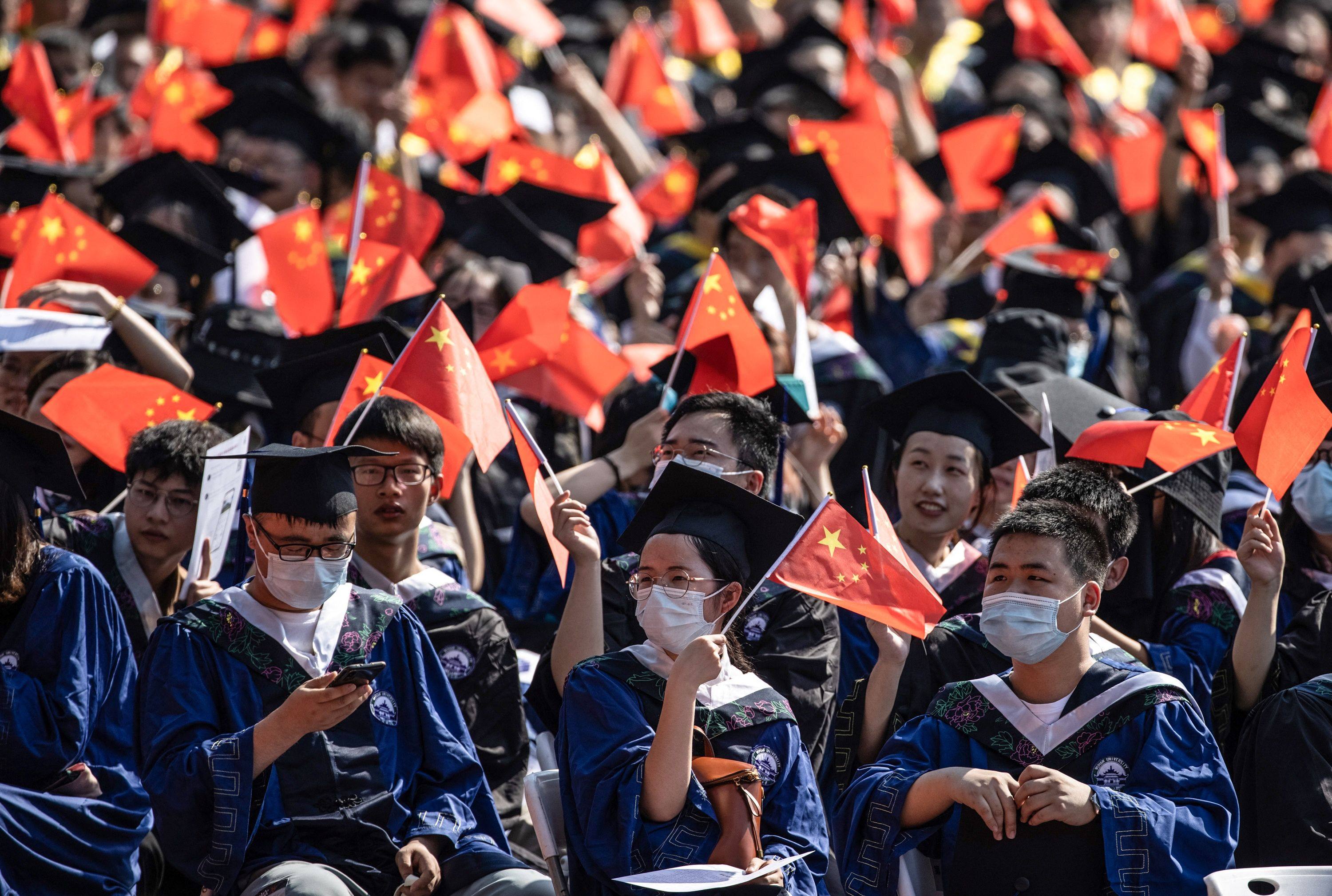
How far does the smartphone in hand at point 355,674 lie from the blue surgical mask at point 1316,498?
2.82m

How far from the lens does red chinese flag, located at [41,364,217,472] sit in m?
5.11

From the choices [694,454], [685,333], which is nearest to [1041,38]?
[685,333]

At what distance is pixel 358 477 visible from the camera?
4.68 m

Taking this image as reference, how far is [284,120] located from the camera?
317 inches

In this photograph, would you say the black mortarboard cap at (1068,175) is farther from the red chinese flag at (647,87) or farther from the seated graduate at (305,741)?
the seated graduate at (305,741)

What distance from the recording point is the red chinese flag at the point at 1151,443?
Result: 4.79 meters

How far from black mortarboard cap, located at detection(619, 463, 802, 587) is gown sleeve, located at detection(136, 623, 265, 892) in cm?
107

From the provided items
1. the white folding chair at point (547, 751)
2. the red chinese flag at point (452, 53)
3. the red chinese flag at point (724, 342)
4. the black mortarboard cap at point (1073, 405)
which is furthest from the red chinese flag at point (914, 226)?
the white folding chair at point (547, 751)

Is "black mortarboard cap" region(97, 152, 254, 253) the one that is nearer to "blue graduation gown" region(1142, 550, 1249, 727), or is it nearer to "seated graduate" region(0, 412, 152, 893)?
"seated graduate" region(0, 412, 152, 893)

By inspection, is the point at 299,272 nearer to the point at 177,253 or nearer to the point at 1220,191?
the point at 177,253

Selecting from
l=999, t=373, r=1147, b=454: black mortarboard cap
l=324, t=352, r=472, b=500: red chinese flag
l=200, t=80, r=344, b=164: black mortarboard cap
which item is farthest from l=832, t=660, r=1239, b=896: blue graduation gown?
l=200, t=80, r=344, b=164: black mortarboard cap

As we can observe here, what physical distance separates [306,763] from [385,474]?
100 cm

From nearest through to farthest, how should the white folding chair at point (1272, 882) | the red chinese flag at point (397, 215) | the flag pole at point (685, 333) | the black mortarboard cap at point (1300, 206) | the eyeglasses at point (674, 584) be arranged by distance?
the white folding chair at point (1272, 882) < the eyeglasses at point (674, 584) < the flag pole at point (685, 333) < the red chinese flag at point (397, 215) < the black mortarboard cap at point (1300, 206)

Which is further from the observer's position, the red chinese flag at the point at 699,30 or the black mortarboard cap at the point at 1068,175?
the red chinese flag at the point at 699,30
